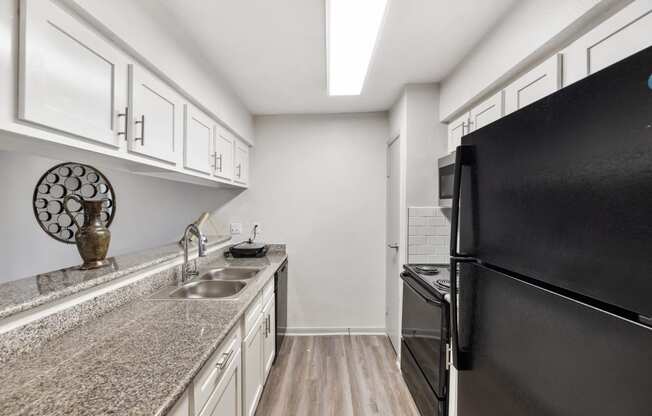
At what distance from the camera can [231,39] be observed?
1.63 m

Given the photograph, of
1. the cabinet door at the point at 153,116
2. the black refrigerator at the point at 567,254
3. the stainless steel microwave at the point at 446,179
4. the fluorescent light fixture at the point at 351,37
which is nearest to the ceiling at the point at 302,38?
the fluorescent light fixture at the point at 351,37

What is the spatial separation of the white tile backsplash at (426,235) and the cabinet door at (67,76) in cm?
201

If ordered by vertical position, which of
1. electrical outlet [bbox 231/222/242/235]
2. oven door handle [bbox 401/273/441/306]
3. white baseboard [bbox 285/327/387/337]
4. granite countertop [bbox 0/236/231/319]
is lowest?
white baseboard [bbox 285/327/387/337]

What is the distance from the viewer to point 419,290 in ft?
5.67

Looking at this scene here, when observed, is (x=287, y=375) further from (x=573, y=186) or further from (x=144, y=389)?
(x=573, y=186)

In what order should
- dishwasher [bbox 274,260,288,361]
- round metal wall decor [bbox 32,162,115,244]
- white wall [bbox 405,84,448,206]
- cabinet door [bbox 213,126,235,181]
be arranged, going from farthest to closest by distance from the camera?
round metal wall decor [bbox 32,162,115,244] → dishwasher [bbox 274,260,288,361] → white wall [bbox 405,84,448,206] → cabinet door [bbox 213,126,235,181]

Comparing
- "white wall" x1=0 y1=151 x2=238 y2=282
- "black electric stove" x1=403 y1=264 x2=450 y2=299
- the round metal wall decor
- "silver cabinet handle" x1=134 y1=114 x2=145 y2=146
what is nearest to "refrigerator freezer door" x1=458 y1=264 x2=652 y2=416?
"black electric stove" x1=403 y1=264 x2=450 y2=299

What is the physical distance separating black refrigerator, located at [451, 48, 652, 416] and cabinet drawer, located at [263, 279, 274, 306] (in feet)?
4.71

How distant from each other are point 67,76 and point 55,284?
0.79 m

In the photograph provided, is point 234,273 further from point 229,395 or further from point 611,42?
point 611,42

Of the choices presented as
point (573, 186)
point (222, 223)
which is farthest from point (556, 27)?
point (222, 223)

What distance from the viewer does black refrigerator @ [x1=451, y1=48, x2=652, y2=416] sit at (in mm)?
418

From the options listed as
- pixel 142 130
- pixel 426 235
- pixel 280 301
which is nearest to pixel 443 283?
pixel 426 235

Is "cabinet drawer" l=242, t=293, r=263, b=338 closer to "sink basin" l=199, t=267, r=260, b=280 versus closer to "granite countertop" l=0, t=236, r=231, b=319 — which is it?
"sink basin" l=199, t=267, r=260, b=280
